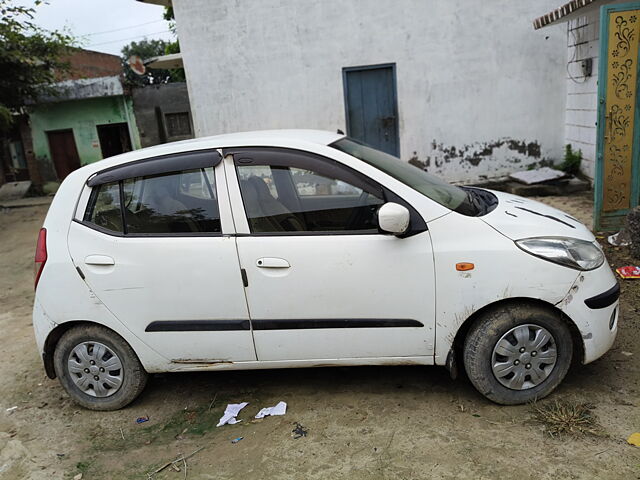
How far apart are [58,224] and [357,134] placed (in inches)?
281

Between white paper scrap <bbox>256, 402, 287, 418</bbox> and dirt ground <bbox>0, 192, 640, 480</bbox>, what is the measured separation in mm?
49

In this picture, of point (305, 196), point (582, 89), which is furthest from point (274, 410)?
point (582, 89)

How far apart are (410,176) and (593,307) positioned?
51.1 inches

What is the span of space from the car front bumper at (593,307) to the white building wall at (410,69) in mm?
6937

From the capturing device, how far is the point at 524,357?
3088 mm

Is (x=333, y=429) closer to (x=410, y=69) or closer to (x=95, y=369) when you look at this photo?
(x=95, y=369)

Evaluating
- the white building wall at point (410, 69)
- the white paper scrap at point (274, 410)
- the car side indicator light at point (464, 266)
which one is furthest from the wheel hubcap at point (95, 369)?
the white building wall at point (410, 69)

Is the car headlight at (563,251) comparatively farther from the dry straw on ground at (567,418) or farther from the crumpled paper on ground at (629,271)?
the crumpled paper on ground at (629,271)

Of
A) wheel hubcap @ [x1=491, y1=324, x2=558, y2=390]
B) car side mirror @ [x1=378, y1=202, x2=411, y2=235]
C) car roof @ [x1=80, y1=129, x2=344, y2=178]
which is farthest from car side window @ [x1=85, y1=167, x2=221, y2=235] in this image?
wheel hubcap @ [x1=491, y1=324, x2=558, y2=390]

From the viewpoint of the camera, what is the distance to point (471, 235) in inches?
120

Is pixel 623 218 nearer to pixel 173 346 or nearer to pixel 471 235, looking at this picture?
pixel 471 235

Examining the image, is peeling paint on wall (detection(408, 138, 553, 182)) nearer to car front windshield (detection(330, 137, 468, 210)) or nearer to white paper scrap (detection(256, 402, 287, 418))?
Answer: car front windshield (detection(330, 137, 468, 210))

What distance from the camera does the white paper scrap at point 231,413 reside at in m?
3.35

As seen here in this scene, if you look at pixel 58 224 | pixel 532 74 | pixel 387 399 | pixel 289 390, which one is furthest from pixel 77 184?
pixel 532 74
